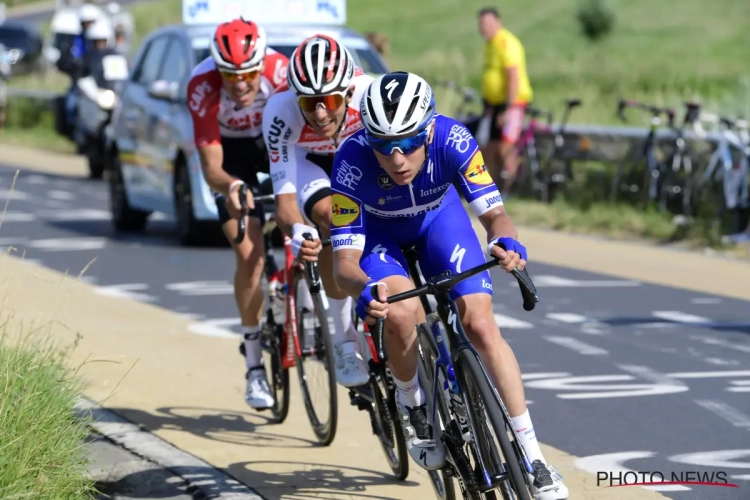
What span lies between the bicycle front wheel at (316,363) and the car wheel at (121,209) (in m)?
8.85

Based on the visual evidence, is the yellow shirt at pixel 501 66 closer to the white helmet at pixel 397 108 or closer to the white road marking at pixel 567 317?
the white road marking at pixel 567 317

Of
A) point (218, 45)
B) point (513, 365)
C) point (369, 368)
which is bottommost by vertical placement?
point (369, 368)

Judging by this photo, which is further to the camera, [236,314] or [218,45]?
[236,314]

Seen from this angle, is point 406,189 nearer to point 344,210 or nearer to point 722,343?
point 344,210

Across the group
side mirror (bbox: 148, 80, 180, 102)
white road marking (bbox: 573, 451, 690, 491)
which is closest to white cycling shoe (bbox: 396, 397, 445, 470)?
white road marking (bbox: 573, 451, 690, 491)

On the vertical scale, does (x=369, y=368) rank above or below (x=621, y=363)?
above

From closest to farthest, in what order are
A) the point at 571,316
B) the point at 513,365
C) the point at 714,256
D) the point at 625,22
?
the point at 513,365 < the point at 571,316 < the point at 714,256 < the point at 625,22

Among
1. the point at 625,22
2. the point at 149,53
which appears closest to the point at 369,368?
the point at 149,53

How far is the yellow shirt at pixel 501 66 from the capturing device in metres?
16.6

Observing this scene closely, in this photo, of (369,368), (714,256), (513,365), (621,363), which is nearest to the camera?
(513,365)

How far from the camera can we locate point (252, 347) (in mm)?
7809

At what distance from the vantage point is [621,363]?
352 inches

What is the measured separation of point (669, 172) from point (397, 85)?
34.2 ft

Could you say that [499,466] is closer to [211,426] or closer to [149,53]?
[211,426]
